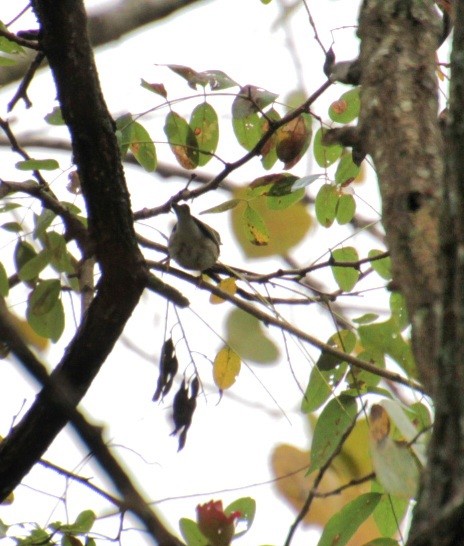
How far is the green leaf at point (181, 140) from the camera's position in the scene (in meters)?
2.60

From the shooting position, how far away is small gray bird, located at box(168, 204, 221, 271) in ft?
9.68

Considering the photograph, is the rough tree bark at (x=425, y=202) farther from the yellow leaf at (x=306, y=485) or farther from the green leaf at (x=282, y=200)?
the yellow leaf at (x=306, y=485)

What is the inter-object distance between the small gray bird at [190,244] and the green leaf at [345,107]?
0.62 m

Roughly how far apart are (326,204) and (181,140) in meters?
0.52

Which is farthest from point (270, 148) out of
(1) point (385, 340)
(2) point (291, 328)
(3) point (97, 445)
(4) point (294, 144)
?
(3) point (97, 445)

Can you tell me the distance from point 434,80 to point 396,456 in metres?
0.85

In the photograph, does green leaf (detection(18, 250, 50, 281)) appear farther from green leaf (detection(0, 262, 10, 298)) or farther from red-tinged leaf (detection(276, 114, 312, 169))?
red-tinged leaf (detection(276, 114, 312, 169))

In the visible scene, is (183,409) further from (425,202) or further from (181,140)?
(425,202)

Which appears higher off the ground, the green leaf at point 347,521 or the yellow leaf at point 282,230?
the yellow leaf at point 282,230

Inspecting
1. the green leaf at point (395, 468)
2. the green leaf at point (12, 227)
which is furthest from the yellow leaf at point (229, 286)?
the green leaf at point (395, 468)

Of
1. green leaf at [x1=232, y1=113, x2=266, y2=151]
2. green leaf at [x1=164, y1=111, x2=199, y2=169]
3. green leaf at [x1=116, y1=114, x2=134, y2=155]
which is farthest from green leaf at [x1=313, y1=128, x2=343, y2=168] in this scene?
green leaf at [x1=116, y1=114, x2=134, y2=155]

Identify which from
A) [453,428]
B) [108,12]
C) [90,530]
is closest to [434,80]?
[453,428]

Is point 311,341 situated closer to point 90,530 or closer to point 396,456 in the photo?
point 90,530

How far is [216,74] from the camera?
2.46 metres
